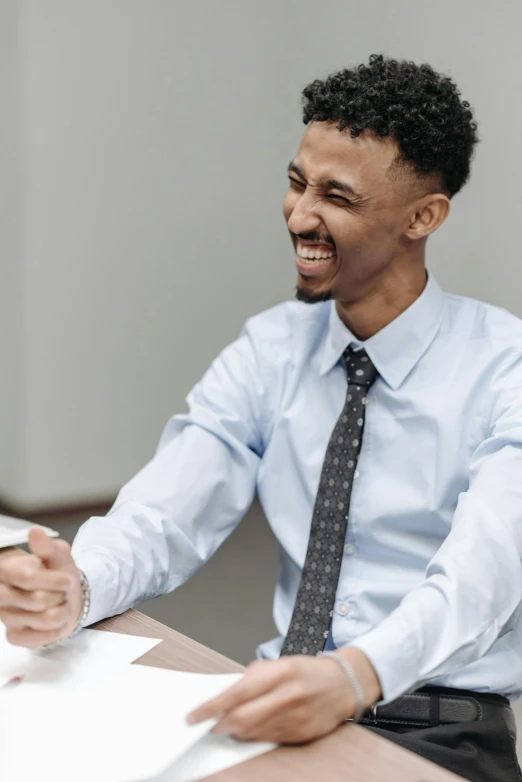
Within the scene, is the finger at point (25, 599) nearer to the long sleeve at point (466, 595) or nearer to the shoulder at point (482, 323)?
the long sleeve at point (466, 595)

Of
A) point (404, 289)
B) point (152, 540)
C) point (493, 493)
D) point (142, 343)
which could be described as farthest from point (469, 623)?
point (142, 343)

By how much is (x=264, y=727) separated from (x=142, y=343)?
5.02ft

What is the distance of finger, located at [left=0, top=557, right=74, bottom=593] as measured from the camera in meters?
0.97

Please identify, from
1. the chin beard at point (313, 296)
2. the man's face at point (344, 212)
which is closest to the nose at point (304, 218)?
the man's face at point (344, 212)

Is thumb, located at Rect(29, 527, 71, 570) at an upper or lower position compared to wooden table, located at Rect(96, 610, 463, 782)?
upper

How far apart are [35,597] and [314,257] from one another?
0.75 m

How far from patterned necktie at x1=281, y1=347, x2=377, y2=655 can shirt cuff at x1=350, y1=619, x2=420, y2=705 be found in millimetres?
412

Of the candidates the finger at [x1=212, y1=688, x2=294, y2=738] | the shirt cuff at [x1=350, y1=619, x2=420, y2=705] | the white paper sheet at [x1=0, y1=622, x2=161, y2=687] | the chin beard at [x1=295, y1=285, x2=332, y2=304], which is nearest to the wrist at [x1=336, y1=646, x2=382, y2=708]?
the shirt cuff at [x1=350, y1=619, x2=420, y2=705]

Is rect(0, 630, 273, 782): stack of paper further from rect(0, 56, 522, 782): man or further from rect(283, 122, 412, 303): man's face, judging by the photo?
rect(283, 122, 412, 303): man's face

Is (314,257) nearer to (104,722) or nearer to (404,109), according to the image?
(404,109)

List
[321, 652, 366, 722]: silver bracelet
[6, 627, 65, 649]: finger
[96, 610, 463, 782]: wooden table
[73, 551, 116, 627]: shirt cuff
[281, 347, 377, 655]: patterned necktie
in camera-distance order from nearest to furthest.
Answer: [96, 610, 463, 782]: wooden table
[321, 652, 366, 722]: silver bracelet
[6, 627, 65, 649]: finger
[73, 551, 116, 627]: shirt cuff
[281, 347, 377, 655]: patterned necktie

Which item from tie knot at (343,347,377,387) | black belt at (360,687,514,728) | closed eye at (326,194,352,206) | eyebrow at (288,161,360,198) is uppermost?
eyebrow at (288,161,360,198)

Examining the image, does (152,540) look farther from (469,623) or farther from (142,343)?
(142,343)

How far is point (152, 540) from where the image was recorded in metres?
1.29
